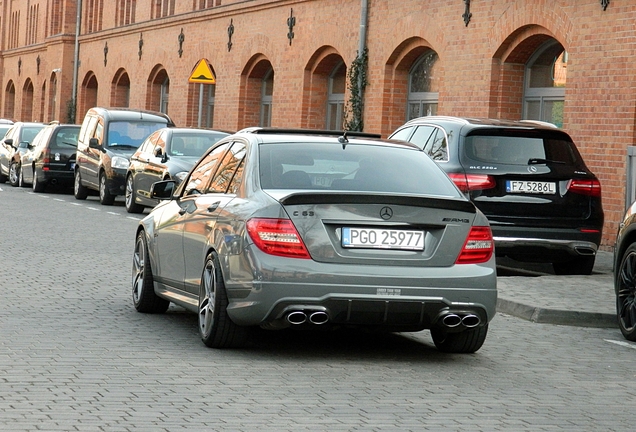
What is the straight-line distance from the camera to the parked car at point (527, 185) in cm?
1354

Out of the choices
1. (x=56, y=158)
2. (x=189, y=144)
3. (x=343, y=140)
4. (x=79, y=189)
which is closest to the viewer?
(x=343, y=140)

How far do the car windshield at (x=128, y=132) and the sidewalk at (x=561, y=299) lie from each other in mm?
14054

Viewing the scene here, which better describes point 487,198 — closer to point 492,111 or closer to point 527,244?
point 527,244

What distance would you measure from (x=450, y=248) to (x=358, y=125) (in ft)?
67.0

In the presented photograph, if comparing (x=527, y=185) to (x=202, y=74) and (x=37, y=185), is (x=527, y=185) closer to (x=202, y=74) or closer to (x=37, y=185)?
(x=202, y=74)

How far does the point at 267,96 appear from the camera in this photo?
1391 inches

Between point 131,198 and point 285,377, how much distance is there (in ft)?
54.6

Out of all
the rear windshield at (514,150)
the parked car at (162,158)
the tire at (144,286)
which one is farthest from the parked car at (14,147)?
the tire at (144,286)

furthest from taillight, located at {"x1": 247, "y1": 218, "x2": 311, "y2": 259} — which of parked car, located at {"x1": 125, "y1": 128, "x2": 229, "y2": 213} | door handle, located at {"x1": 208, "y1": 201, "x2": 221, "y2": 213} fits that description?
parked car, located at {"x1": 125, "y1": 128, "x2": 229, "y2": 213}

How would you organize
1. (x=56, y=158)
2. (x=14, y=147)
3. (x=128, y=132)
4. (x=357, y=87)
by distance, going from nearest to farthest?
(x=128, y=132), (x=357, y=87), (x=56, y=158), (x=14, y=147)

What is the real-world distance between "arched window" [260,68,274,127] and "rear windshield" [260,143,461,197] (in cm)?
2662

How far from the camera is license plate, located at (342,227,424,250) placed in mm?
7715

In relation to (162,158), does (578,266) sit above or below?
below

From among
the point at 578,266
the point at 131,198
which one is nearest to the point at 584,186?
the point at 578,266
